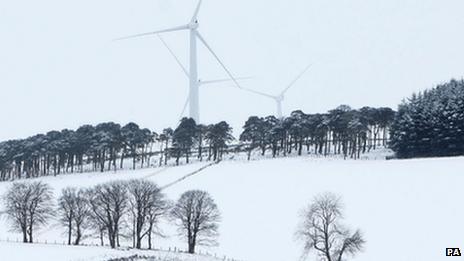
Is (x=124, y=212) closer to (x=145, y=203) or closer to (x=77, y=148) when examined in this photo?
(x=145, y=203)

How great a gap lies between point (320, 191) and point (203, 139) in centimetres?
5385

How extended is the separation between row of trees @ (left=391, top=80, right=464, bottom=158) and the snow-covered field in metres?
11.5

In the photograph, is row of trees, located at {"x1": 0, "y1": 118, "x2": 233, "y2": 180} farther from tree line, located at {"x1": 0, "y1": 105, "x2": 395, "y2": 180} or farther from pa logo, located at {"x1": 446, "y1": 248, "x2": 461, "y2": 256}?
pa logo, located at {"x1": 446, "y1": 248, "x2": 461, "y2": 256}

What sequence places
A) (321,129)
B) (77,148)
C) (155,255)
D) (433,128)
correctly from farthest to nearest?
(77,148) → (321,129) → (433,128) → (155,255)

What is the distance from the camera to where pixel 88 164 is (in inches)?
5699

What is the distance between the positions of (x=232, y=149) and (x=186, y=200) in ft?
257

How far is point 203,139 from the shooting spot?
133250 mm

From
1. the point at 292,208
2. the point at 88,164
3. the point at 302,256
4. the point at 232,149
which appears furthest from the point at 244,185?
the point at 88,164

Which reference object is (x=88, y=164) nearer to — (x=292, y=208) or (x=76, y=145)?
(x=76, y=145)

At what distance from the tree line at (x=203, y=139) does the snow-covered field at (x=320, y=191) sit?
14.5m

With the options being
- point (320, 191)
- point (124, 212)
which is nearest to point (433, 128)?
point (320, 191)

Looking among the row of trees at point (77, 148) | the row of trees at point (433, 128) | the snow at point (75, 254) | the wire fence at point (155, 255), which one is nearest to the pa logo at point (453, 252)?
the wire fence at point (155, 255)

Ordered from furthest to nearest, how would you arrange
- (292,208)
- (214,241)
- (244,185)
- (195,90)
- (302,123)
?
1. (195,90)
2. (302,123)
3. (244,185)
4. (292,208)
5. (214,241)

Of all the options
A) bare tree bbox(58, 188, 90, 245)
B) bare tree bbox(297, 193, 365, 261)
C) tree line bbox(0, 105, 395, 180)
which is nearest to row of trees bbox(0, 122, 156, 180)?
tree line bbox(0, 105, 395, 180)
